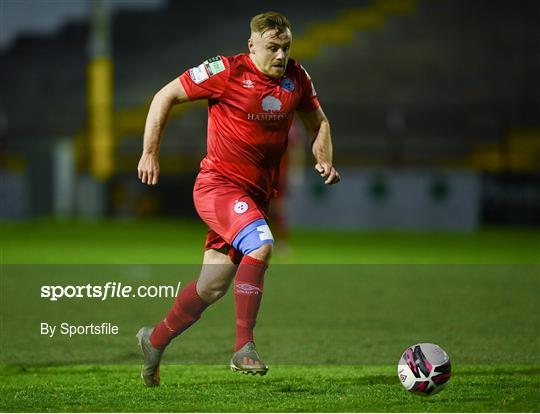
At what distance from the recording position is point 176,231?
1888 centimetres

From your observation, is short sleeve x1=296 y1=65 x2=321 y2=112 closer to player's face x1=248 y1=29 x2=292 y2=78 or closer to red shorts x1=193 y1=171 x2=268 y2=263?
player's face x1=248 y1=29 x2=292 y2=78

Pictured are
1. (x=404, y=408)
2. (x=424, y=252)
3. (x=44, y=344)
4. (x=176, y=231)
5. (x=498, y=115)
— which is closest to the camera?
(x=404, y=408)

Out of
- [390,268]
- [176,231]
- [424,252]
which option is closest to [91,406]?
[390,268]

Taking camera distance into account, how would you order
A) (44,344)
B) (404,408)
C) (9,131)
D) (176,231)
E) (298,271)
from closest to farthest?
(404,408) < (44,344) < (298,271) < (176,231) < (9,131)

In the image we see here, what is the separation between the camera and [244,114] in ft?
19.9

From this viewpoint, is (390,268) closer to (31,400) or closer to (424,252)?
(424,252)

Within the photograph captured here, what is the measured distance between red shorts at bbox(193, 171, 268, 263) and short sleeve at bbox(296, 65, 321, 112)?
61cm

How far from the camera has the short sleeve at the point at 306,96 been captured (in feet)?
20.6

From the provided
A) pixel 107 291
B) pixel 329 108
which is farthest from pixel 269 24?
pixel 329 108

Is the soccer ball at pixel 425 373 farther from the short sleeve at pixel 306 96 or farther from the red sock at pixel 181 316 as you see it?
the short sleeve at pixel 306 96

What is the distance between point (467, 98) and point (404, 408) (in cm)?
2067

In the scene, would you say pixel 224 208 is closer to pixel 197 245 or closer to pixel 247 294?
pixel 247 294

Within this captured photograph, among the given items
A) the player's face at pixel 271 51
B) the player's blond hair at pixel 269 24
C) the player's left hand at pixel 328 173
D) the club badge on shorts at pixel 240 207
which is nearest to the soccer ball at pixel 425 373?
the player's left hand at pixel 328 173

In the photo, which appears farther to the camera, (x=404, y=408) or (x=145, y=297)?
(x=145, y=297)
